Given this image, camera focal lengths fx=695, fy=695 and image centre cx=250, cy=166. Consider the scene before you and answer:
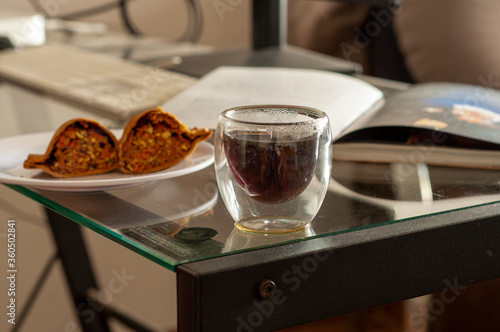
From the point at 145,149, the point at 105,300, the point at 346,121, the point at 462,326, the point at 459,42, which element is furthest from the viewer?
the point at 459,42

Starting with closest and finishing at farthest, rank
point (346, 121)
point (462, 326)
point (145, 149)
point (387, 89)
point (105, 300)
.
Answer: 1. point (145, 149)
2. point (346, 121)
3. point (387, 89)
4. point (105, 300)
5. point (462, 326)

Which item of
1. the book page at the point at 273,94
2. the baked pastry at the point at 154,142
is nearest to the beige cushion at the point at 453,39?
the book page at the point at 273,94

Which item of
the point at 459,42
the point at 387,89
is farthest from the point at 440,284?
the point at 459,42

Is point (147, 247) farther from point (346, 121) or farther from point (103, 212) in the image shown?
point (346, 121)

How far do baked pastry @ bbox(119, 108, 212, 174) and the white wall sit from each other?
1970mm

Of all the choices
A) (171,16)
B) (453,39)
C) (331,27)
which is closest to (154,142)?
(453,39)

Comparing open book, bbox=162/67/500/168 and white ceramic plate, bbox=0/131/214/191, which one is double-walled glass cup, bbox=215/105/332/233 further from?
open book, bbox=162/67/500/168

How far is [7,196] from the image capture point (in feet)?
2.32

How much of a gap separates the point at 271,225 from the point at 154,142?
0.49 feet

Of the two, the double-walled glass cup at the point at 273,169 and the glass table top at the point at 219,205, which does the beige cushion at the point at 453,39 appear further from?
the double-walled glass cup at the point at 273,169

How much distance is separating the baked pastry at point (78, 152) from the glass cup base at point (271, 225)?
151 millimetres

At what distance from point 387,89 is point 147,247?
1.98 ft

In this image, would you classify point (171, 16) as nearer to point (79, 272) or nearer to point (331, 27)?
point (331, 27)

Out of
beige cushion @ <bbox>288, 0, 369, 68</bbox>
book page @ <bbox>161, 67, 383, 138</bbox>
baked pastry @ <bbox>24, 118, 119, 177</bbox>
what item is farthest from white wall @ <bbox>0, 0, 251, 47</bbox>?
baked pastry @ <bbox>24, 118, 119, 177</bbox>
